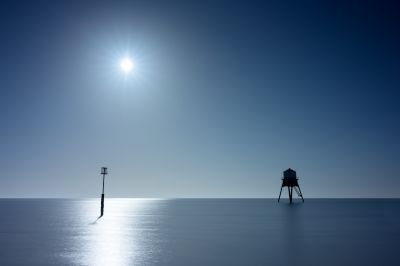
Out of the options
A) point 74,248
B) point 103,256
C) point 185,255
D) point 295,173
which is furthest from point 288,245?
point 295,173

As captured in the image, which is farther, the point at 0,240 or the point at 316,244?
the point at 0,240

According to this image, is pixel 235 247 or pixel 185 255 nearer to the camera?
pixel 185 255

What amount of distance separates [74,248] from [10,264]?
25.7 feet

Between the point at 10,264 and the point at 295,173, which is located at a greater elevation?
the point at 295,173

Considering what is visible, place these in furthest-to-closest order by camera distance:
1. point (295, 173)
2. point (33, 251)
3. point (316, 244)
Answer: point (295, 173) < point (316, 244) < point (33, 251)

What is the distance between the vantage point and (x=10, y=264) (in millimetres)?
24062

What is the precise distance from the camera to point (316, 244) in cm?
3394

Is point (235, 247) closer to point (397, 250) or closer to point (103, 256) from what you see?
point (103, 256)

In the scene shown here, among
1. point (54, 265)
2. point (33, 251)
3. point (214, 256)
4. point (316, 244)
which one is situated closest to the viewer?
point (54, 265)

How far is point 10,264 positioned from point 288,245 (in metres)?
26.0

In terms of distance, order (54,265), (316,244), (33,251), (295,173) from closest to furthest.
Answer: (54,265), (33,251), (316,244), (295,173)

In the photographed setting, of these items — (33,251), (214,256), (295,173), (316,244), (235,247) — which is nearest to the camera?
(214,256)

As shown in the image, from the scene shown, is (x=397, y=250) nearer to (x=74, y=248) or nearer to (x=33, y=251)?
(x=74, y=248)

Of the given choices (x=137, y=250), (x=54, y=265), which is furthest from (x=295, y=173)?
(x=54, y=265)
